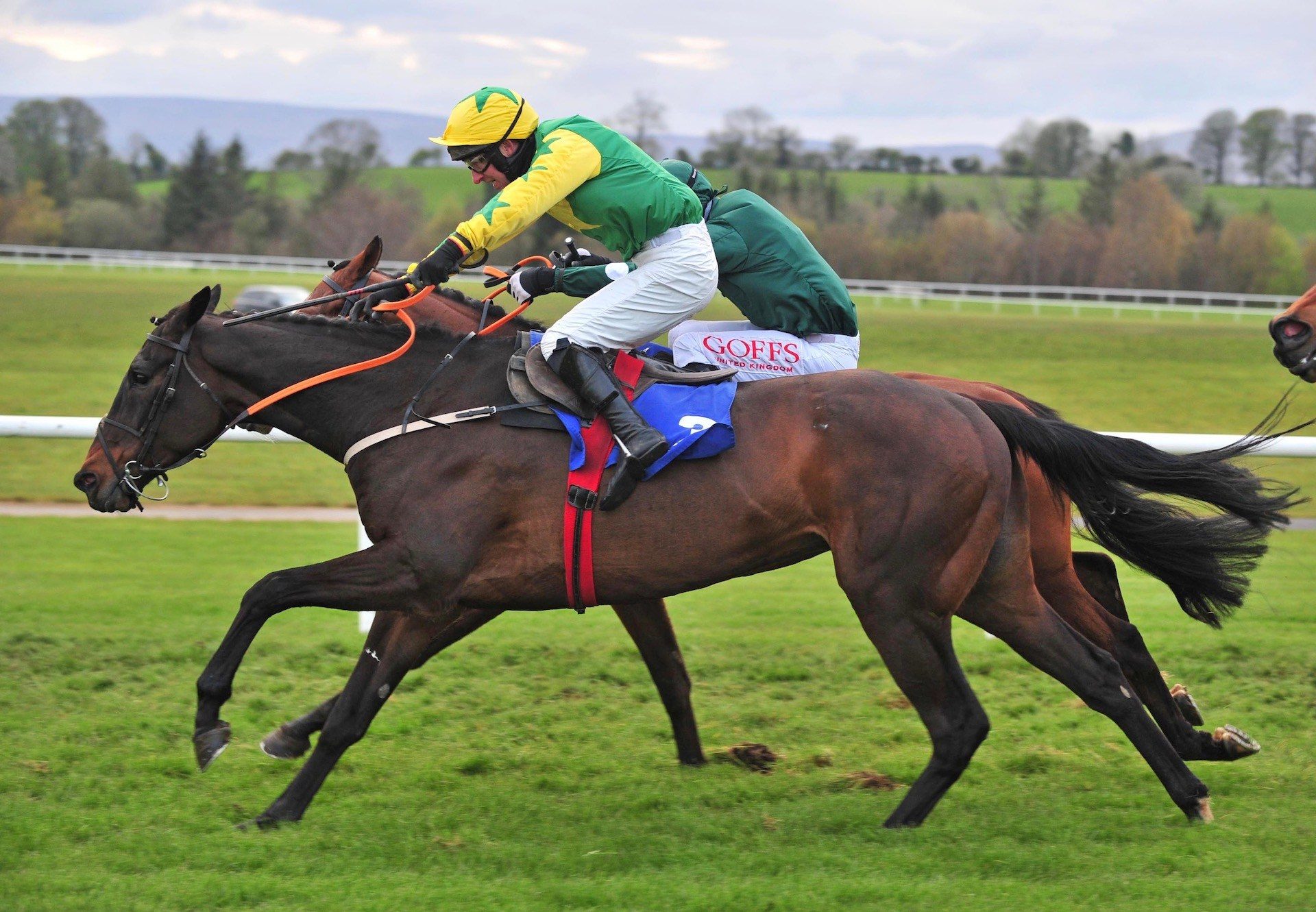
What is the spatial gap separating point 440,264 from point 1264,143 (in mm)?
73529

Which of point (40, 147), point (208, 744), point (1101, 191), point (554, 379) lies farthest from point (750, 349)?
point (40, 147)

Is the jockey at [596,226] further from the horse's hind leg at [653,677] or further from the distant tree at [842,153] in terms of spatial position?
the distant tree at [842,153]

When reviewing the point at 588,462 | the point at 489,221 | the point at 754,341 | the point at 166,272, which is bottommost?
the point at 166,272

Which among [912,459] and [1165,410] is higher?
[912,459]

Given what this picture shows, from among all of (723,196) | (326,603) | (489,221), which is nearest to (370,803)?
(326,603)

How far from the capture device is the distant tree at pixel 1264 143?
67750 millimetres

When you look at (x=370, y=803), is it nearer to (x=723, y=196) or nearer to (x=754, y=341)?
(x=754, y=341)

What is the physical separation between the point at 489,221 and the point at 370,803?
6.40ft

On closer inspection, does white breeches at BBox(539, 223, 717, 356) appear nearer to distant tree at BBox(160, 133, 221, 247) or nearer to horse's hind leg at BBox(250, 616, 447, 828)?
→ horse's hind leg at BBox(250, 616, 447, 828)

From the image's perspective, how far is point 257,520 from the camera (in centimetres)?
1025

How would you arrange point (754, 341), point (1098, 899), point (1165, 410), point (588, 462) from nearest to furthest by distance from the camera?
point (1098, 899), point (588, 462), point (754, 341), point (1165, 410)

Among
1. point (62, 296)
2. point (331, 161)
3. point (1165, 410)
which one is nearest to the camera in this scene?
point (1165, 410)

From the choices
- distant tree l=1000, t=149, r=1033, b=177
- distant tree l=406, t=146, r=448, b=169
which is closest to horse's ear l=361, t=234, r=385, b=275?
distant tree l=1000, t=149, r=1033, b=177

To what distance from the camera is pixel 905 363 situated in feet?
78.6
